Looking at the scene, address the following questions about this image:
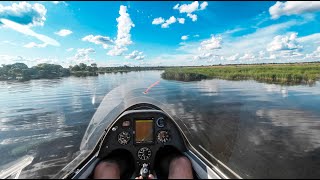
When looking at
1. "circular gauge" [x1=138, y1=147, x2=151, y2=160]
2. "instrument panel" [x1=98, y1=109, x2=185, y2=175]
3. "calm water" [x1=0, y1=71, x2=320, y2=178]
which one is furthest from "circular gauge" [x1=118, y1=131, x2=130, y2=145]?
"calm water" [x1=0, y1=71, x2=320, y2=178]

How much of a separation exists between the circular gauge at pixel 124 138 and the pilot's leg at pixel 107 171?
20.1 inches

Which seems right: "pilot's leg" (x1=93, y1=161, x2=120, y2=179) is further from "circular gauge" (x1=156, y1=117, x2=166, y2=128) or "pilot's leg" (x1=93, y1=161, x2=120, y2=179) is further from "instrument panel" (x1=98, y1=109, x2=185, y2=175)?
"circular gauge" (x1=156, y1=117, x2=166, y2=128)

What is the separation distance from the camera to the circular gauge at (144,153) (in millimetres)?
3174

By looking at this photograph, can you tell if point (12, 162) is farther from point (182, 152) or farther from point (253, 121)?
point (253, 121)

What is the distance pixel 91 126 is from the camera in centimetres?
451

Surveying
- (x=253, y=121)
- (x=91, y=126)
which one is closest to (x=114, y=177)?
(x=91, y=126)

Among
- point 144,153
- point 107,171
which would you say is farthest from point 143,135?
point 107,171

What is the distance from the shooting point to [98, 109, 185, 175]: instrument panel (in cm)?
317

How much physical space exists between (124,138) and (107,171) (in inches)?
31.8

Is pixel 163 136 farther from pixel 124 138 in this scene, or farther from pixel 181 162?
pixel 181 162

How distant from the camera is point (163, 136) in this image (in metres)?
3.26

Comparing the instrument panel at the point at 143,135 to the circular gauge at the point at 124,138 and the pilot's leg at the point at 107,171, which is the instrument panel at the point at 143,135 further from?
the pilot's leg at the point at 107,171

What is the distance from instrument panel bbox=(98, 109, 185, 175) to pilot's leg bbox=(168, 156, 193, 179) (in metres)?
0.46

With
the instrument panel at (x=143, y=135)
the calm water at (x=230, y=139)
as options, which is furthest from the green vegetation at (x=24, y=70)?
the instrument panel at (x=143, y=135)
